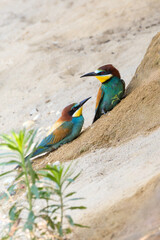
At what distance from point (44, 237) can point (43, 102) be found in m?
3.42

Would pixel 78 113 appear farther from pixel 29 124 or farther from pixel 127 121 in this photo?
pixel 29 124

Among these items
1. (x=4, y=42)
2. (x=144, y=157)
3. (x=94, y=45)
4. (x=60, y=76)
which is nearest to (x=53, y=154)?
(x=144, y=157)

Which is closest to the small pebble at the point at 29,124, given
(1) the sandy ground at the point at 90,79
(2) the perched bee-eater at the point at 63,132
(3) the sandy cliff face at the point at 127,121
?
(1) the sandy ground at the point at 90,79

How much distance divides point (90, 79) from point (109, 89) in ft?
5.46

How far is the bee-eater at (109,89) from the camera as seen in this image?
4.35m

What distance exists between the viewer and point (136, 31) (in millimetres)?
6848

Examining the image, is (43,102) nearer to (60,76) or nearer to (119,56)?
(60,76)

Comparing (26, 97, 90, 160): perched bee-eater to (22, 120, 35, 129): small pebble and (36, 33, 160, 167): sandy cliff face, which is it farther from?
(22, 120, 35, 129): small pebble

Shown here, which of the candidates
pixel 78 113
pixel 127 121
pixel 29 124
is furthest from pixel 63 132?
pixel 29 124

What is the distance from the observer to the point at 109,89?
437cm

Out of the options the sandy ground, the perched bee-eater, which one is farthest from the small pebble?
the perched bee-eater

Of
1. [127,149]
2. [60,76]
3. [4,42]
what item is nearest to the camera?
[127,149]

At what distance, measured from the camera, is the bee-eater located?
435cm

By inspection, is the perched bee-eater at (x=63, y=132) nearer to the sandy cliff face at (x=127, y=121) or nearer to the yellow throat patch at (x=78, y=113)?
the yellow throat patch at (x=78, y=113)
